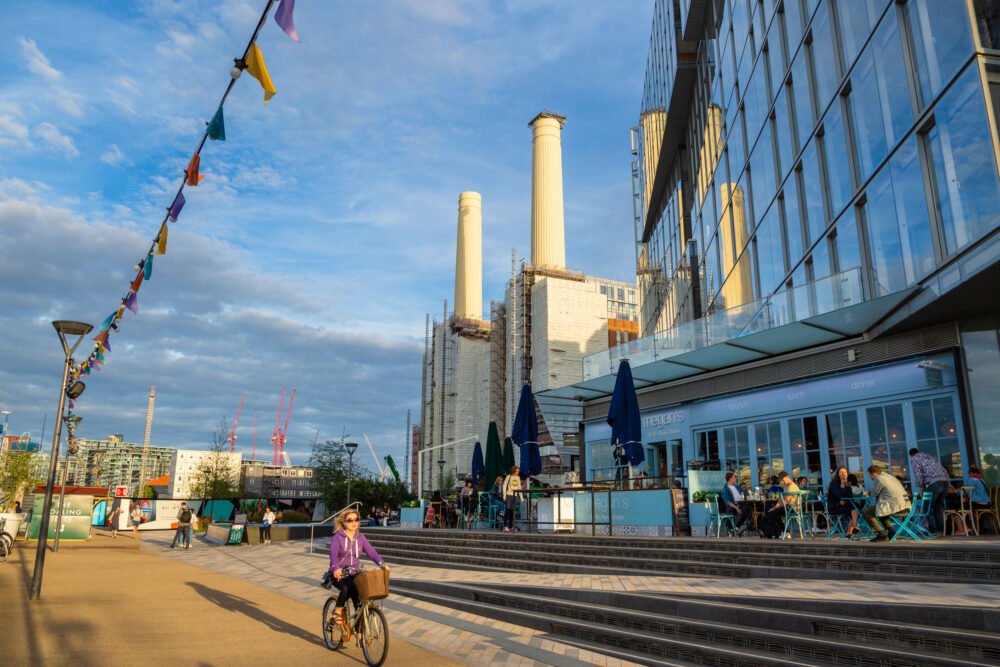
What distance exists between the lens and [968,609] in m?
6.05

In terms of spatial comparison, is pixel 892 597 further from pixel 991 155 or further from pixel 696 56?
pixel 696 56

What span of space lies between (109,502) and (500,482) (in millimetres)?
34955

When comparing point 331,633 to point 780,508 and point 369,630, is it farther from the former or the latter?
point 780,508

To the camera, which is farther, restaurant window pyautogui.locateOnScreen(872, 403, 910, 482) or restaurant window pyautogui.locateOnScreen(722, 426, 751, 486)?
restaurant window pyautogui.locateOnScreen(722, 426, 751, 486)

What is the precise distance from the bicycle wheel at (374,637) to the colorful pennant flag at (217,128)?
602 cm

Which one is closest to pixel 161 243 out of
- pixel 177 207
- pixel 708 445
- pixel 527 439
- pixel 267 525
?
pixel 177 207

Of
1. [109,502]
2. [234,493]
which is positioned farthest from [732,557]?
[234,493]

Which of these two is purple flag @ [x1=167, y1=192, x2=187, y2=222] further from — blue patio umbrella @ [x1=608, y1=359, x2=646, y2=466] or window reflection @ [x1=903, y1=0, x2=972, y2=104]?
window reflection @ [x1=903, y1=0, x2=972, y2=104]

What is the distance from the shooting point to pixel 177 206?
11.9 meters

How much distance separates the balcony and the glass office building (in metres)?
0.06

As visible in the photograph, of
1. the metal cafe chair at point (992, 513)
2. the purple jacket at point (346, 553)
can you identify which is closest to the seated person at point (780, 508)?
the metal cafe chair at point (992, 513)

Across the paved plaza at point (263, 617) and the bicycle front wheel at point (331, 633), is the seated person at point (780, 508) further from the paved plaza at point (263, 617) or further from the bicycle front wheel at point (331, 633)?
the bicycle front wheel at point (331, 633)

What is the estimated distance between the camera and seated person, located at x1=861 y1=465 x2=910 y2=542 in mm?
10828

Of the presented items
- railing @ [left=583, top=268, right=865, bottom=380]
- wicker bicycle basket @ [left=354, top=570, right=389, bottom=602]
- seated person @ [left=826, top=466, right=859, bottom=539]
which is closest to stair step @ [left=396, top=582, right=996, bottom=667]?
wicker bicycle basket @ [left=354, top=570, right=389, bottom=602]
